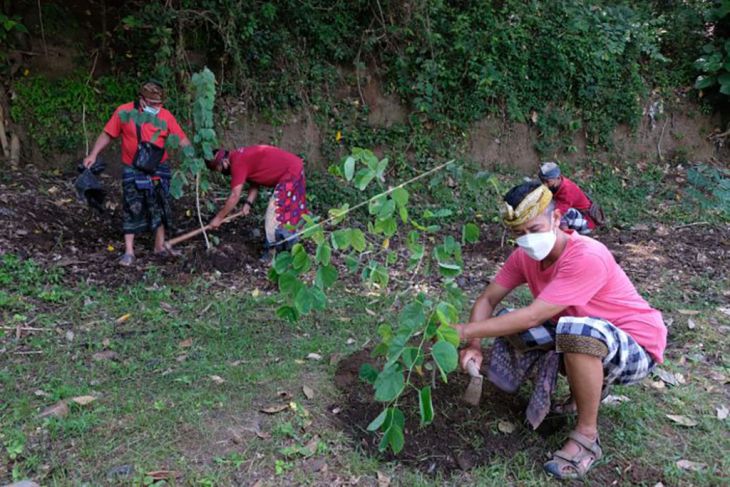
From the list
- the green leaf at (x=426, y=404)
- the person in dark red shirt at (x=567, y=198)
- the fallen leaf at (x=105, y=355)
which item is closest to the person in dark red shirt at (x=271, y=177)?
the fallen leaf at (x=105, y=355)

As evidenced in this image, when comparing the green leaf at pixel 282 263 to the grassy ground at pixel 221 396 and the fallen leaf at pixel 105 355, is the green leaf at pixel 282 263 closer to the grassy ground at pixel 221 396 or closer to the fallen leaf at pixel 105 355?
the grassy ground at pixel 221 396

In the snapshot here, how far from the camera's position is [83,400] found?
2.98 meters

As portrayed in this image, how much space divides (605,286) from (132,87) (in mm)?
5724

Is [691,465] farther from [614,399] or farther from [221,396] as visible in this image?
[221,396]

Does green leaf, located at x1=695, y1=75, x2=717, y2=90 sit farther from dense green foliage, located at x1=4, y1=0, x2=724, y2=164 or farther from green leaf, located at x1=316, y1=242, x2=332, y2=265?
green leaf, located at x1=316, y1=242, x2=332, y2=265

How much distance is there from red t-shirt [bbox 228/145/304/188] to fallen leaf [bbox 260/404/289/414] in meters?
2.30

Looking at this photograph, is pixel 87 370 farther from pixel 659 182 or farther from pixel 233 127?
pixel 659 182

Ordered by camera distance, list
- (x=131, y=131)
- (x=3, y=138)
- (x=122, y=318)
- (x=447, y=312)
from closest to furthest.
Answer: (x=447, y=312) < (x=122, y=318) < (x=131, y=131) < (x=3, y=138)

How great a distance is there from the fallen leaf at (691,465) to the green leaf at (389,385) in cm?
141

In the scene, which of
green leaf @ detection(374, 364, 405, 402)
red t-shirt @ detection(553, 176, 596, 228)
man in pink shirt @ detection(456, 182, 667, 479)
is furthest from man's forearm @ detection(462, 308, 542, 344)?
red t-shirt @ detection(553, 176, 596, 228)

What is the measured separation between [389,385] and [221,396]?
107cm

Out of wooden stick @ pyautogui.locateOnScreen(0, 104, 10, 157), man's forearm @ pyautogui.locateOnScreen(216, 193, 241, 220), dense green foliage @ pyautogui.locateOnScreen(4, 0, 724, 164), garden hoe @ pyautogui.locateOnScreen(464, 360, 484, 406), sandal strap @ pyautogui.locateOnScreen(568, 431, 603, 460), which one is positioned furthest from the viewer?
dense green foliage @ pyautogui.locateOnScreen(4, 0, 724, 164)

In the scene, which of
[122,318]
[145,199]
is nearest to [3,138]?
[145,199]

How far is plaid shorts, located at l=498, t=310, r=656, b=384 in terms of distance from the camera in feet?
8.22
